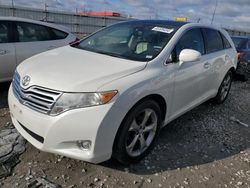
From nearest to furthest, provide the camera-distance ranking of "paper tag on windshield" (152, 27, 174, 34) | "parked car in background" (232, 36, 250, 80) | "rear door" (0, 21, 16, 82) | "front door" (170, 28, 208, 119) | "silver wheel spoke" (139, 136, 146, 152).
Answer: "silver wheel spoke" (139, 136, 146, 152)
"front door" (170, 28, 208, 119)
"paper tag on windshield" (152, 27, 174, 34)
"rear door" (0, 21, 16, 82)
"parked car in background" (232, 36, 250, 80)

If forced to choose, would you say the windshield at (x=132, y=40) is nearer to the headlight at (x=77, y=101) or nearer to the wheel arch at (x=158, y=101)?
the wheel arch at (x=158, y=101)

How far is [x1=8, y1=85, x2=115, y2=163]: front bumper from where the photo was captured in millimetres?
2629

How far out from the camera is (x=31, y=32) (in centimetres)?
556

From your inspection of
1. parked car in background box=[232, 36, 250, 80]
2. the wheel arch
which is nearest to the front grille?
the wheel arch

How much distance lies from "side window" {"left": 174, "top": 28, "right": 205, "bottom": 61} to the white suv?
0.05 ft

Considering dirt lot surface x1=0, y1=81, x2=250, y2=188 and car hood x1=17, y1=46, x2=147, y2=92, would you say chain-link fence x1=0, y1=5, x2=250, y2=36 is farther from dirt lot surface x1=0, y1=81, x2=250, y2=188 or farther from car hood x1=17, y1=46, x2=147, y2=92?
car hood x1=17, y1=46, x2=147, y2=92

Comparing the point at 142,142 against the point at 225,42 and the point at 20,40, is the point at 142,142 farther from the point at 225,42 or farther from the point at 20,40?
the point at 20,40

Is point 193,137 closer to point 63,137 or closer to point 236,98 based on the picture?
point 63,137

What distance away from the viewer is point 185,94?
3.88m

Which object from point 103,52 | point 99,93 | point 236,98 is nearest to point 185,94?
point 103,52

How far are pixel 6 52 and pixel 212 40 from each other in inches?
144

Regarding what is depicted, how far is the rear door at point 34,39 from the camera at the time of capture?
5.27 meters

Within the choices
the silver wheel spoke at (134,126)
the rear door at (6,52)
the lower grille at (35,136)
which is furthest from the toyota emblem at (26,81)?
the rear door at (6,52)

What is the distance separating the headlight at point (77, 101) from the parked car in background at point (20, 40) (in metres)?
2.89
